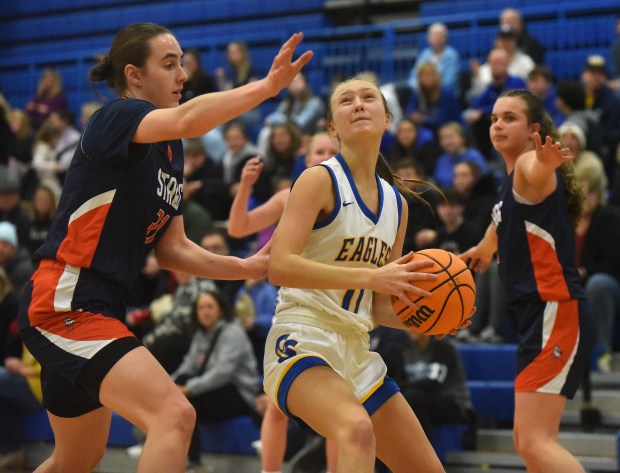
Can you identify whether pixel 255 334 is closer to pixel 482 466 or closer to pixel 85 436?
pixel 482 466

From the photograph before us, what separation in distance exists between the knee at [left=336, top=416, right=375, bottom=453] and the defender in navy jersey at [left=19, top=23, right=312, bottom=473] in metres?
0.57

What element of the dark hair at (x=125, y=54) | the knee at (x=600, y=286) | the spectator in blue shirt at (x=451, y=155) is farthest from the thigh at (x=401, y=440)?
the spectator in blue shirt at (x=451, y=155)

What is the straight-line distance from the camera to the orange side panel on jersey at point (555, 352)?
4.91m

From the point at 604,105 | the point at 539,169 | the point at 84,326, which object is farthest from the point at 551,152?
the point at 604,105

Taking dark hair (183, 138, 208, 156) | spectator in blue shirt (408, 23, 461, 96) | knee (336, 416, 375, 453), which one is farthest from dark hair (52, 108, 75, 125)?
knee (336, 416, 375, 453)

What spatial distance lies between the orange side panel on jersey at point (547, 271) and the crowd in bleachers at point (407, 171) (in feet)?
8.57

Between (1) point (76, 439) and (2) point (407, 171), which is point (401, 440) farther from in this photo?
(2) point (407, 171)

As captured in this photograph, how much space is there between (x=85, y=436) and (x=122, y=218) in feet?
2.93

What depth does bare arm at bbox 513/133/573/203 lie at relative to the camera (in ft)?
14.9

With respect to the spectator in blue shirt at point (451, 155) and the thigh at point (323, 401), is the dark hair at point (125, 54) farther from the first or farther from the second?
the spectator in blue shirt at point (451, 155)

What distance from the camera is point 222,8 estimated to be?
17156 millimetres

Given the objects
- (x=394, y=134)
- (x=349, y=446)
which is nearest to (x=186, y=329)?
(x=394, y=134)

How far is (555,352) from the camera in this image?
496 cm

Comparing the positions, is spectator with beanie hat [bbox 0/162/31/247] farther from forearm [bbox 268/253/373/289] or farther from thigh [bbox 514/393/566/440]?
forearm [bbox 268/253/373/289]
